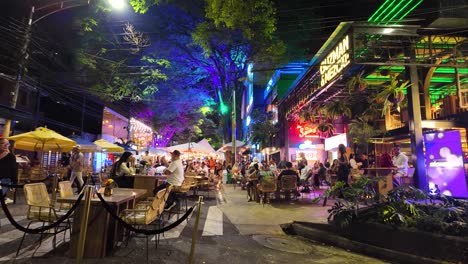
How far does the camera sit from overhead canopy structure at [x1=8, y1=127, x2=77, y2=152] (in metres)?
9.88

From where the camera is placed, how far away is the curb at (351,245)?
16.0 feet

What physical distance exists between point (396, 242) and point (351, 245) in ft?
2.73

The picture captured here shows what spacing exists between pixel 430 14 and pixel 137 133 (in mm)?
29295

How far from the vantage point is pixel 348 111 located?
13.7m

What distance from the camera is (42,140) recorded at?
1030 centimetres

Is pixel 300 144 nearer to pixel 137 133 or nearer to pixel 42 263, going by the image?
pixel 42 263

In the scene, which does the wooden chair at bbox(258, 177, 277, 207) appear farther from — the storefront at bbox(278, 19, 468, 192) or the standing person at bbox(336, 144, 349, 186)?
the storefront at bbox(278, 19, 468, 192)

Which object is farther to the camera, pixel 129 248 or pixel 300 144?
pixel 300 144

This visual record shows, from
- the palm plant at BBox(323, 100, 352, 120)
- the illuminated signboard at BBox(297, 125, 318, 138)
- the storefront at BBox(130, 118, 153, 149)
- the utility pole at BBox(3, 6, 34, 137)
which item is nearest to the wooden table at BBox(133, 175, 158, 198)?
the utility pole at BBox(3, 6, 34, 137)

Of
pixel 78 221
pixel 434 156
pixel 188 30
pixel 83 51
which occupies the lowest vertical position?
pixel 78 221

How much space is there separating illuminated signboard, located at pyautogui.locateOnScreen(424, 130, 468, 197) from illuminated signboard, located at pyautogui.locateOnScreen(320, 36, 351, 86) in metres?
3.77

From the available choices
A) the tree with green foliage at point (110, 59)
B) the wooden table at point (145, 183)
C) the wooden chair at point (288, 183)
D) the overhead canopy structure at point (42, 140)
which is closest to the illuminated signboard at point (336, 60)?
the wooden chair at point (288, 183)

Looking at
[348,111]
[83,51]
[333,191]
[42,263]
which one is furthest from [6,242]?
[83,51]

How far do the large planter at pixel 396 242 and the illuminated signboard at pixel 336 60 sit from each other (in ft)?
17.6
